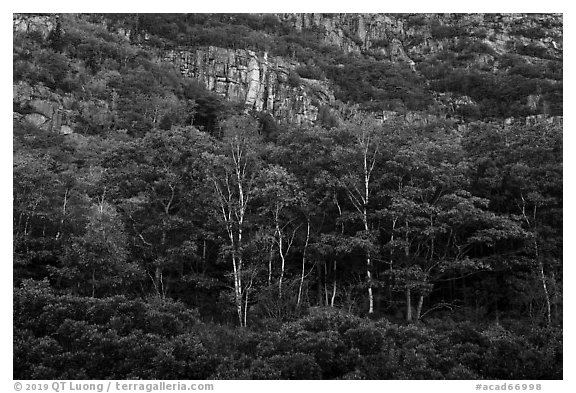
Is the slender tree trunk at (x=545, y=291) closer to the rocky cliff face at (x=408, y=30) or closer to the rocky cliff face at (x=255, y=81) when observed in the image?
the rocky cliff face at (x=255, y=81)

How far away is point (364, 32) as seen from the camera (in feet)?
282

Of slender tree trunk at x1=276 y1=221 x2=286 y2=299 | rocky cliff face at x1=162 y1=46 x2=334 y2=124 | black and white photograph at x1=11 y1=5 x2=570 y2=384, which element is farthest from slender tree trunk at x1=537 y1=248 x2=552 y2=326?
rocky cliff face at x1=162 y1=46 x2=334 y2=124

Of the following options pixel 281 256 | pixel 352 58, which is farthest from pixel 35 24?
pixel 281 256

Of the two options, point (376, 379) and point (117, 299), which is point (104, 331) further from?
point (376, 379)

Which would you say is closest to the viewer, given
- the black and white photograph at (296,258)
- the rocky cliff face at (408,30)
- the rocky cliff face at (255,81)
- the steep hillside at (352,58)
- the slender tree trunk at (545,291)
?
the black and white photograph at (296,258)

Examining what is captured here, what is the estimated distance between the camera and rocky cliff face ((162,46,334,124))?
57.9m

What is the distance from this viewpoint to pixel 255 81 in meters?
59.8

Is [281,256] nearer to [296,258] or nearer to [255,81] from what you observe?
[296,258]

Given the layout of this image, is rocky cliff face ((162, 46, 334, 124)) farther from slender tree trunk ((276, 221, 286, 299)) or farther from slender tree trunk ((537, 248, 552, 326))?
slender tree trunk ((537, 248, 552, 326))

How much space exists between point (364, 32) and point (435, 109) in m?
29.8

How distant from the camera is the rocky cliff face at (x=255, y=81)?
57.9m

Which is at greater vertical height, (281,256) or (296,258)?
(281,256)

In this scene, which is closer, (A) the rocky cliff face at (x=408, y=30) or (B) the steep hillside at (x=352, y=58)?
(B) the steep hillside at (x=352, y=58)

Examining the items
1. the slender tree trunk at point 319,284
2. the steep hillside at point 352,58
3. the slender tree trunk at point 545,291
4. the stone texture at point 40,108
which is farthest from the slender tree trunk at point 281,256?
the steep hillside at point 352,58
